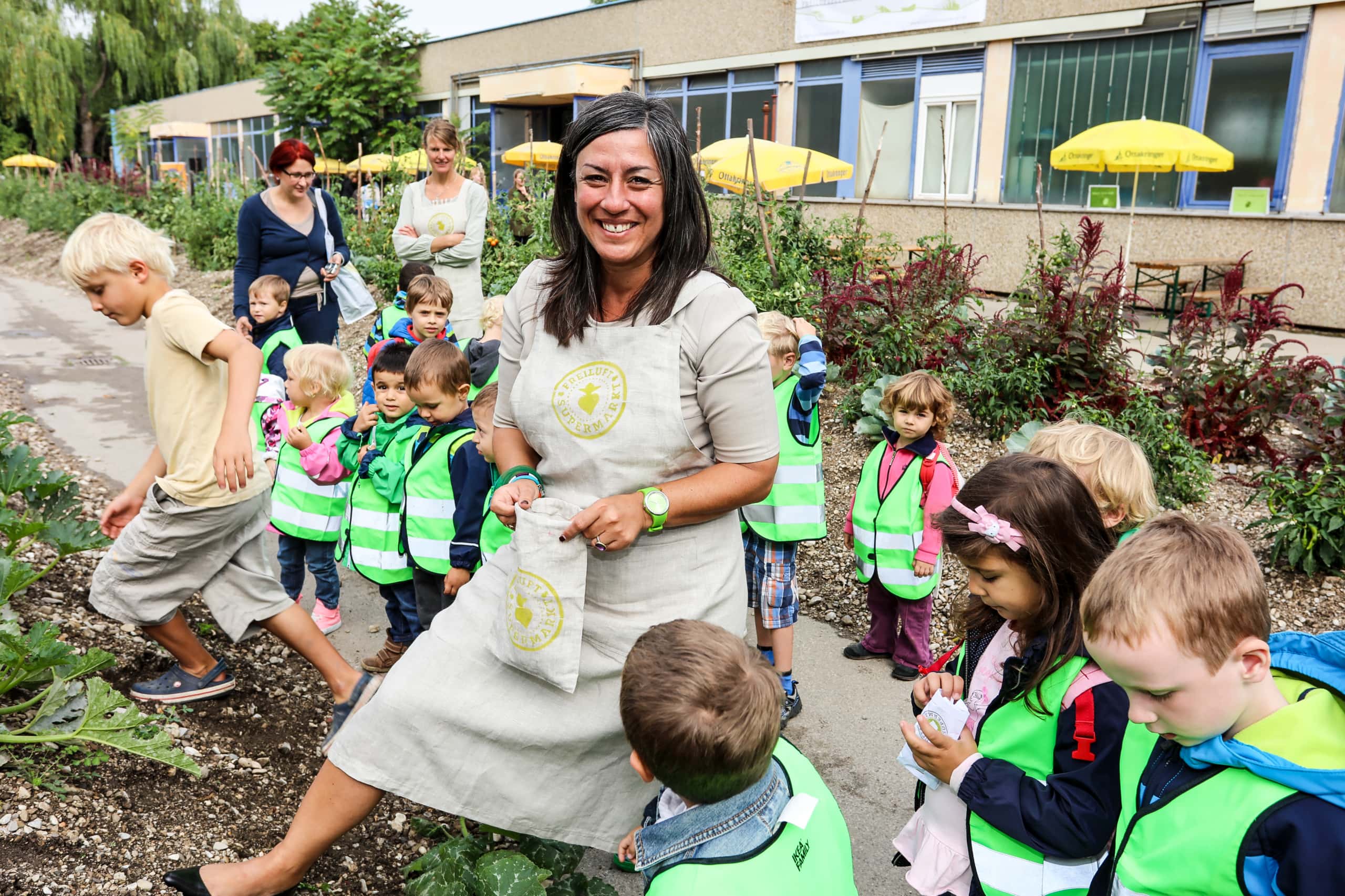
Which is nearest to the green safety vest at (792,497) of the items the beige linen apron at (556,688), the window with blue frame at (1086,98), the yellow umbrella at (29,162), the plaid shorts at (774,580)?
the plaid shorts at (774,580)

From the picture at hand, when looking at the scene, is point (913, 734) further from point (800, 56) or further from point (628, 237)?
point (800, 56)

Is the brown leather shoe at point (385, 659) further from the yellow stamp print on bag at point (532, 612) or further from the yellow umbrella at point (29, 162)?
the yellow umbrella at point (29, 162)

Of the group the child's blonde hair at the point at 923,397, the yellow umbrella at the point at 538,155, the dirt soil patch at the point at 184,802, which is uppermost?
the yellow umbrella at the point at 538,155

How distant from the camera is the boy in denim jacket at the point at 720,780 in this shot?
1.63m

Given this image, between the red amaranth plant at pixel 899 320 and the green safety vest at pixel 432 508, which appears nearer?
the green safety vest at pixel 432 508

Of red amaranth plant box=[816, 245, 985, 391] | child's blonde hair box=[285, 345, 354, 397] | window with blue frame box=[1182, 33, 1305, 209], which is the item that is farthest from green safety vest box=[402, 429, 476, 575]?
window with blue frame box=[1182, 33, 1305, 209]

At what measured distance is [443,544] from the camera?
383cm

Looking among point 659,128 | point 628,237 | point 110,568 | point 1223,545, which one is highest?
point 659,128

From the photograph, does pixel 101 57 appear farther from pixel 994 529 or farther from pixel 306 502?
pixel 994 529

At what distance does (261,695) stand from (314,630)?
55 cm

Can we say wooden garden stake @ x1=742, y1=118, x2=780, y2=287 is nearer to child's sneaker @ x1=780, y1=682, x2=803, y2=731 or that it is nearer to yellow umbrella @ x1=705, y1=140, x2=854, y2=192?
yellow umbrella @ x1=705, y1=140, x2=854, y2=192

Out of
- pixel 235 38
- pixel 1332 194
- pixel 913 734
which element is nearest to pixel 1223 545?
pixel 913 734

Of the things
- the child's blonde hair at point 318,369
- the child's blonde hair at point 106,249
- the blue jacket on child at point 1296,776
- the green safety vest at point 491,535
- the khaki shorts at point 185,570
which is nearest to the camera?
the blue jacket on child at point 1296,776

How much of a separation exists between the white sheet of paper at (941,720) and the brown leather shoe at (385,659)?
256 cm
